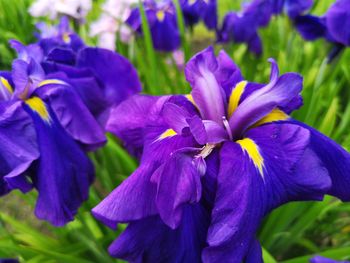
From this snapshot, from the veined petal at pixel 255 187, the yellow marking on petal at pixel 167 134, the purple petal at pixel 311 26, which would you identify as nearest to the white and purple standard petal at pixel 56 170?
the yellow marking on petal at pixel 167 134

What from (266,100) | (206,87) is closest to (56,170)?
(206,87)

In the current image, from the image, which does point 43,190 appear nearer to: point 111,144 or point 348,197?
point 111,144

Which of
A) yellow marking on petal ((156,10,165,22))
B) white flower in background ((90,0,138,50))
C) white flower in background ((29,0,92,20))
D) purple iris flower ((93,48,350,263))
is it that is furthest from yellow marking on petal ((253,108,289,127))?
white flower in background ((29,0,92,20))

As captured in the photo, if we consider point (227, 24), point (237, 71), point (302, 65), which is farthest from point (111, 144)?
point (302, 65)

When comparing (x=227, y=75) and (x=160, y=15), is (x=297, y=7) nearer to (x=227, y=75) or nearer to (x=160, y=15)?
(x=160, y=15)

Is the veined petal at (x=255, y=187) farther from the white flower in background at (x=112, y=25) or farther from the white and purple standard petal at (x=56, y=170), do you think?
the white flower in background at (x=112, y=25)

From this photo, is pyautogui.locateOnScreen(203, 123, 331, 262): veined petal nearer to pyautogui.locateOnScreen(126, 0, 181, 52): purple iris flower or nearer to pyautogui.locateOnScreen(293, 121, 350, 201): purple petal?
pyautogui.locateOnScreen(293, 121, 350, 201): purple petal
